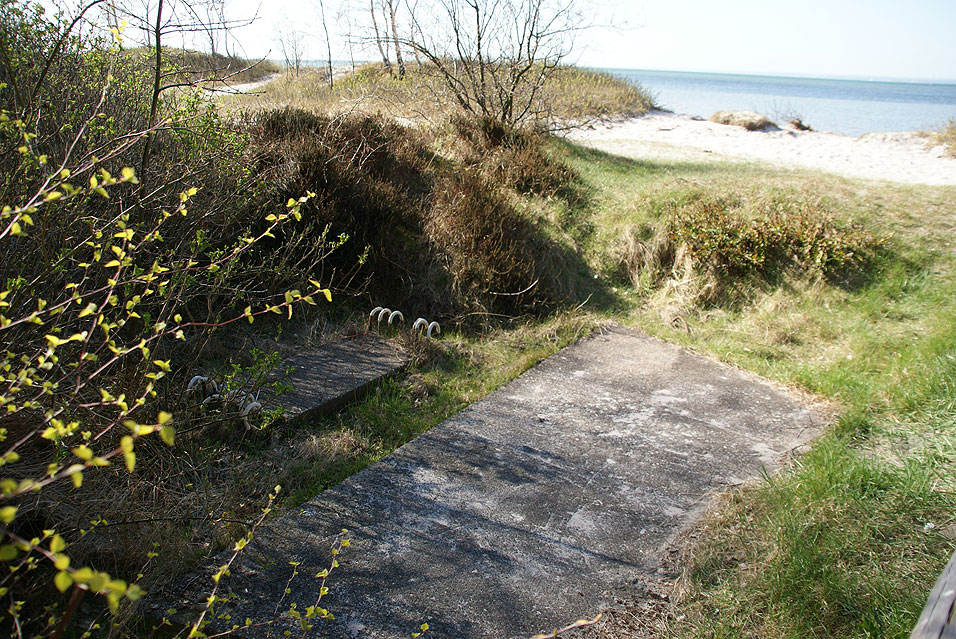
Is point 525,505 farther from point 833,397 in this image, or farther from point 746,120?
point 746,120

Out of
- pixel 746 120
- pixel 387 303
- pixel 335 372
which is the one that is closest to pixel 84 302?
pixel 335 372

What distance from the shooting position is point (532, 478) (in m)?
3.50

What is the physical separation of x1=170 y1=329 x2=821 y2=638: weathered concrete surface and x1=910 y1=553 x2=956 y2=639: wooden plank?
4.74ft

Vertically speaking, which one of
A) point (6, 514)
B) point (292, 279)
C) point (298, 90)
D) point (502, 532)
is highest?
point (298, 90)

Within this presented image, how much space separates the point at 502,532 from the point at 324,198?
3.65 meters

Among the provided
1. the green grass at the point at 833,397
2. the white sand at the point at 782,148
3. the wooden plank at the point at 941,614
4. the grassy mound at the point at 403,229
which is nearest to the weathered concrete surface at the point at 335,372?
the grassy mound at the point at 403,229

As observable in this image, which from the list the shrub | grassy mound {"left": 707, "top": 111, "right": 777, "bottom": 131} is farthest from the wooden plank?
grassy mound {"left": 707, "top": 111, "right": 777, "bottom": 131}

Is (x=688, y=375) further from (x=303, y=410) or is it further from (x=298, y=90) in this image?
(x=298, y=90)

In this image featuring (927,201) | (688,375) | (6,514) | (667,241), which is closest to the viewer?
(6,514)

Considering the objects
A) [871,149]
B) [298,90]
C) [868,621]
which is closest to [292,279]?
[868,621]

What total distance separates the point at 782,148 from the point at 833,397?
36.2 ft

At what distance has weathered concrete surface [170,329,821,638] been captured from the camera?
8.48 ft

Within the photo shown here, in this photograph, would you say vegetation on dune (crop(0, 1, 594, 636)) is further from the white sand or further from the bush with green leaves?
the white sand

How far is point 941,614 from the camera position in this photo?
4.17ft
